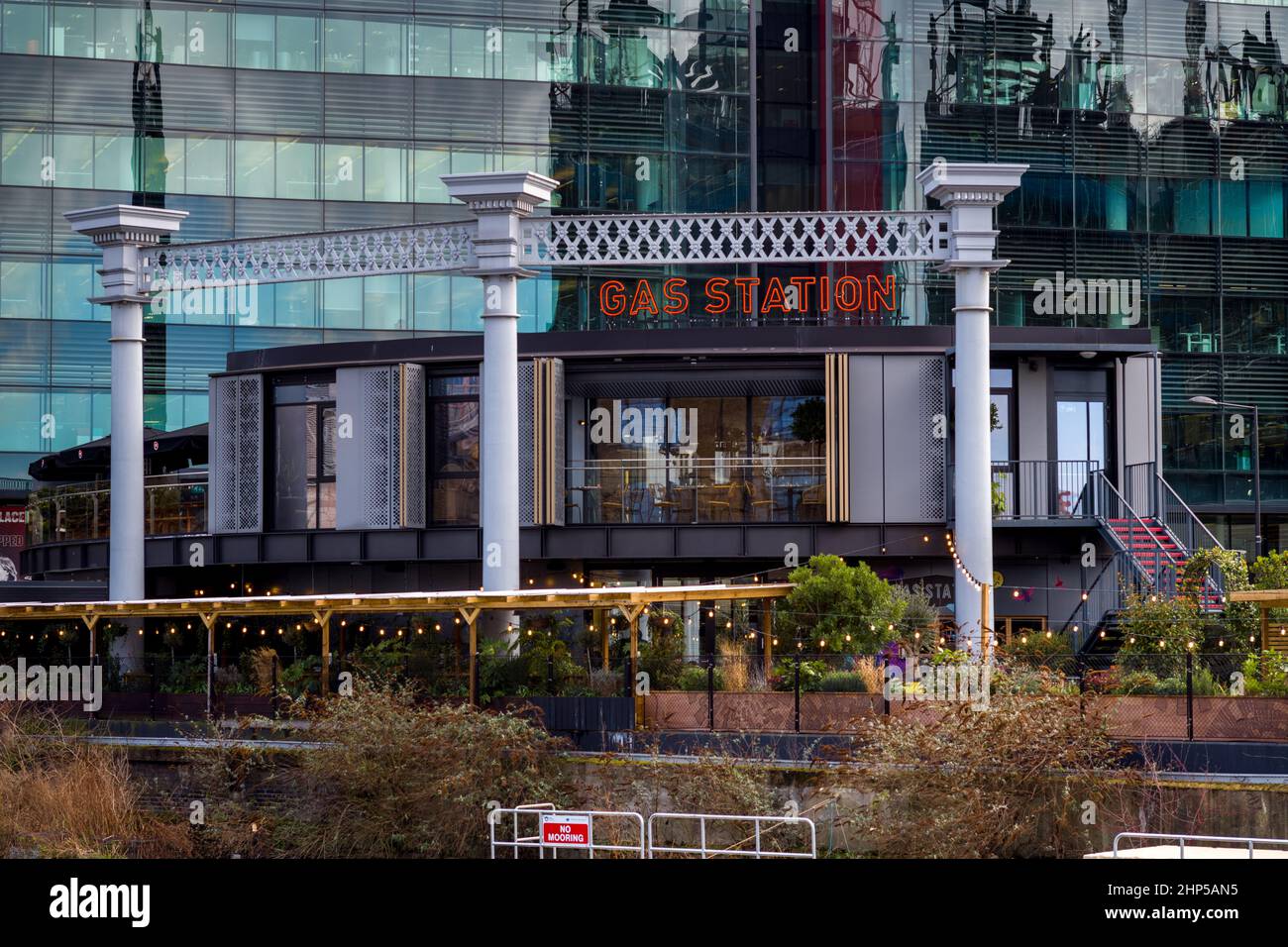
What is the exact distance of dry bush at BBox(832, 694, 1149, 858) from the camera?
1994 centimetres

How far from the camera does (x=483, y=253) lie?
99.1ft

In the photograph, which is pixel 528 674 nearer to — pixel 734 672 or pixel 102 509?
pixel 734 672

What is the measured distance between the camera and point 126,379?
109 ft

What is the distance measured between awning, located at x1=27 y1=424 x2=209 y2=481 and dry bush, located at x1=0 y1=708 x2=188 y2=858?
64.8ft

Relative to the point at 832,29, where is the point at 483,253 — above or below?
Result: below

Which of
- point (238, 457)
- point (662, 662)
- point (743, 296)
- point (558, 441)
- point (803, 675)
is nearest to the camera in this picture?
point (803, 675)

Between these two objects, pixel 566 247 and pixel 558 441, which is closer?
pixel 566 247

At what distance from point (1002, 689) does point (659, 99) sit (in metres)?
41.8

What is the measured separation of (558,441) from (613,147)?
2577 centimetres

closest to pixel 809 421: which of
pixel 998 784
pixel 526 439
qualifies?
pixel 526 439

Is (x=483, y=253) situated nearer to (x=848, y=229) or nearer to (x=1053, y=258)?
(x=848, y=229)

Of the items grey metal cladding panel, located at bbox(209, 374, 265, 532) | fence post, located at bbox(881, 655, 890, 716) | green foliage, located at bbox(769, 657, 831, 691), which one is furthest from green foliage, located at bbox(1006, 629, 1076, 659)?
grey metal cladding panel, located at bbox(209, 374, 265, 532)

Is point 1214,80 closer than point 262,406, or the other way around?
point 262,406
